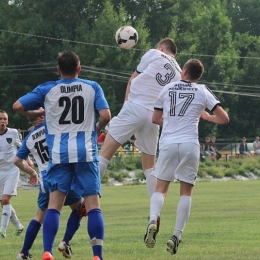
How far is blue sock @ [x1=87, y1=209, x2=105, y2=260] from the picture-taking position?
27.7ft

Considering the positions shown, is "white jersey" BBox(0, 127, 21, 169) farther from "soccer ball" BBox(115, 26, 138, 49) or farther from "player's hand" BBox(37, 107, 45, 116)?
"player's hand" BBox(37, 107, 45, 116)

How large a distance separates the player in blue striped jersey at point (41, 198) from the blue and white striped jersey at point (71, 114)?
121 cm

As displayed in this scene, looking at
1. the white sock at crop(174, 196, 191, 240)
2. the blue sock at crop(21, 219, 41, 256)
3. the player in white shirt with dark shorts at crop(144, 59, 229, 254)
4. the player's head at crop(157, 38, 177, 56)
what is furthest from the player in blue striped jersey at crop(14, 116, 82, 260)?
the player's head at crop(157, 38, 177, 56)

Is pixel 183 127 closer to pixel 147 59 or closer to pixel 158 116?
pixel 158 116

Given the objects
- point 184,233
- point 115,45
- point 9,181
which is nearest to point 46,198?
point 184,233

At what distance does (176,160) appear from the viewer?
9.70m

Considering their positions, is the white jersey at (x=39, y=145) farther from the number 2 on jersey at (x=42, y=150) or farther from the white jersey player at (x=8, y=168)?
the white jersey player at (x=8, y=168)

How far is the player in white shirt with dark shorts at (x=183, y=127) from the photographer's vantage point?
31.4 ft

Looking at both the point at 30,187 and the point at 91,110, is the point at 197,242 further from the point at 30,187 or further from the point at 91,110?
the point at 30,187

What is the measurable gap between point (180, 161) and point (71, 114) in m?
1.77

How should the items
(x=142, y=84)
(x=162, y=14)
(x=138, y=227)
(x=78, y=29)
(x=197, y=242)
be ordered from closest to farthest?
(x=142, y=84) → (x=197, y=242) → (x=138, y=227) → (x=78, y=29) → (x=162, y=14)

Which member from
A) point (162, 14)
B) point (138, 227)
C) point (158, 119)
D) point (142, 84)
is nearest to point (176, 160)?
point (158, 119)

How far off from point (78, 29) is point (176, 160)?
56937mm

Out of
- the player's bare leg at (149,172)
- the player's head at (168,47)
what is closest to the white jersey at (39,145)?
the player's bare leg at (149,172)
